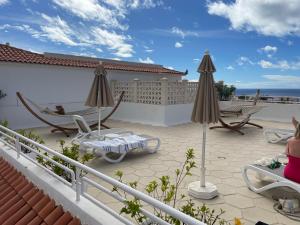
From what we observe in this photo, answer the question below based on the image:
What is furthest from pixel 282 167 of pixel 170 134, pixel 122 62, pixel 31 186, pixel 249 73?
pixel 249 73

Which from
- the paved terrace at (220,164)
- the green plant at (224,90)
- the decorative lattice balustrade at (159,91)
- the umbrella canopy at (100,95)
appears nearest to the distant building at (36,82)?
the paved terrace at (220,164)

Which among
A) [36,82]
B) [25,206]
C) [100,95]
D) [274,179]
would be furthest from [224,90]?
[25,206]

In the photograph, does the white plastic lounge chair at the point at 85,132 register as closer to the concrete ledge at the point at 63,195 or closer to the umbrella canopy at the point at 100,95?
the umbrella canopy at the point at 100,95

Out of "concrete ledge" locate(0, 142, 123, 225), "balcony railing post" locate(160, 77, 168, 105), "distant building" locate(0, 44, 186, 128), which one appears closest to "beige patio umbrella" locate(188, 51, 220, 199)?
"concrete ledge" locate(0, 142, 123, 225)

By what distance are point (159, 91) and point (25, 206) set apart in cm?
910

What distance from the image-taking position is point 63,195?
3617mm

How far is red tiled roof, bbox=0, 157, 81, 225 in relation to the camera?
3.50 meters

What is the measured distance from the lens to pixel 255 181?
5.12 m

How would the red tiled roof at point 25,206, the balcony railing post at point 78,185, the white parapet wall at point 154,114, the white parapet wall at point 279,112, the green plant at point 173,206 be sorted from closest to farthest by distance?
1. the green plant at point 173,206
2. the balcony railing post at point 78,185
3. the red tiled roof at point 25,206
4. the white parapet wall at point 154,114
5. the white parapet wall at point 279,112

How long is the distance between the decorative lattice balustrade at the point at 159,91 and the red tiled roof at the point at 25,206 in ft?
26.7

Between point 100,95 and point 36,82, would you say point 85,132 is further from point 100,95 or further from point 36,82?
point 36,82

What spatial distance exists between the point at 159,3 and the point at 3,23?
26.2 ft

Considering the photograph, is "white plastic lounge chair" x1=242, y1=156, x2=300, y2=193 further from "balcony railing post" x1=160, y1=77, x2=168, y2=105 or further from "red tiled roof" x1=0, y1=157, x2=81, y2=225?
"balcony railing post" x1=160, y1=77, x2=168, y2=105

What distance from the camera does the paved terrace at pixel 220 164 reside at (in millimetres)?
4070
